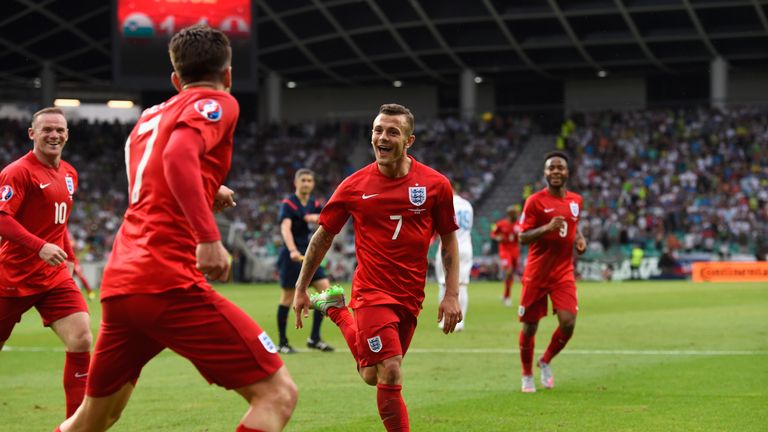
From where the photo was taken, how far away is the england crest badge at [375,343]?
7477mm

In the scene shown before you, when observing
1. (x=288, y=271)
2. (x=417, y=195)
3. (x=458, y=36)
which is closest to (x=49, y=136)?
(x=417, y=195)

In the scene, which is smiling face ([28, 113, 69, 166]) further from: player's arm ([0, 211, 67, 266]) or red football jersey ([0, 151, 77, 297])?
player's arm ([0, 211, 67, 266])

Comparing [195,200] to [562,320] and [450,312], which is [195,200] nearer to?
[450,312]

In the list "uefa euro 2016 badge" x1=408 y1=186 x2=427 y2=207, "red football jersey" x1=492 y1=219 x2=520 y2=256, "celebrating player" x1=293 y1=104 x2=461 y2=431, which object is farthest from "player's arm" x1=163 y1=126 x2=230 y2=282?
"red football jersey" x1=492 y1=219 x2=520 y2=256

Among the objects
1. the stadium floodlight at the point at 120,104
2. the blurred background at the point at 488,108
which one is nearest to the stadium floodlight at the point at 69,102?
the blurred background at the point at 488,108

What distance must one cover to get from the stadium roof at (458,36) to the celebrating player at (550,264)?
124 ft

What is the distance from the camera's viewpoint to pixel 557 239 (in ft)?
37.5

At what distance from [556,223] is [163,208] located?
20.6 ft

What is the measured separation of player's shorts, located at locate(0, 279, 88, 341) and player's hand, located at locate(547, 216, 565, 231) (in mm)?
Answer: 4622

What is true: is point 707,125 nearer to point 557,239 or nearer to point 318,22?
point 318,22

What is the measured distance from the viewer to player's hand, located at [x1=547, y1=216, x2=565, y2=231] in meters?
10.7

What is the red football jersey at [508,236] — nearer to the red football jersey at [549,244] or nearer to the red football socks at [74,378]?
the red football jersey at [549,244]

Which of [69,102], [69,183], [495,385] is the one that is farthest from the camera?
[69,102]

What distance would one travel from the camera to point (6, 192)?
27.4ft
